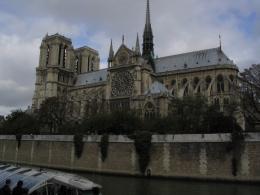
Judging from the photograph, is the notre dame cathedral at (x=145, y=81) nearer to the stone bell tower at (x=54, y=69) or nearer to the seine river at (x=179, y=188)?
the stone bell tower at (x=54, y=69)

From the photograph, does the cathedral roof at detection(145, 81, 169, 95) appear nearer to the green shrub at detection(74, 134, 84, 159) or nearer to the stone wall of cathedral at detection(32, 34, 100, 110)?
the green shrub at detection(74, 134, 84, 159)

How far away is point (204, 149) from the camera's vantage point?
34.7 meters

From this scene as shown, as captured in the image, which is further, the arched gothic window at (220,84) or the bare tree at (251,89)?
the arched gothic window at (220,84)

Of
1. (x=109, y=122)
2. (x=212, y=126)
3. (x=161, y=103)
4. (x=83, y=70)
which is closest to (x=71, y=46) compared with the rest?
(x=83, y=70)

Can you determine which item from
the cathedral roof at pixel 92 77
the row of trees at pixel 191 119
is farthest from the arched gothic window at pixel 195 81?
the cathedral roof at pixel 92 77

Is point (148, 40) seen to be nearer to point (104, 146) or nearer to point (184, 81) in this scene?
point (184, 81)

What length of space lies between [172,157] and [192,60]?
137ft

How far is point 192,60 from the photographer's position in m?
74.8

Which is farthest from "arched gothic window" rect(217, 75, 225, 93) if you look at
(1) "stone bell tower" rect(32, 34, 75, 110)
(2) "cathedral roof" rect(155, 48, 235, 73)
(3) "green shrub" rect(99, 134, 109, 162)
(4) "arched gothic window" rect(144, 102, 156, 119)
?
(1) "stone bell tower" rect(32, 34, 75, 110)

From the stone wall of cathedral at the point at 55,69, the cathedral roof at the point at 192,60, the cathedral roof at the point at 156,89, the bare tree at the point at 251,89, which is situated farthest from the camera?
the stone wall of cathedral at the point at 55,69

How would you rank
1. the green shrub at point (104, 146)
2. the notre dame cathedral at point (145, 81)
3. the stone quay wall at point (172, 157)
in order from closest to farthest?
the stone quay wall at point (172, 157) → the green shrub at point (104, 146) → the notre dame cathedral at point (145, 81)

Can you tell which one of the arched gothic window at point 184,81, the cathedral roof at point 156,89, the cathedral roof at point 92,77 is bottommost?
the cathedral roof at point 156,89

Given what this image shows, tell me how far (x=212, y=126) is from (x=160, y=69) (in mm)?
37321

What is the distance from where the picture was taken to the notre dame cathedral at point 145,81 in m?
64.2
